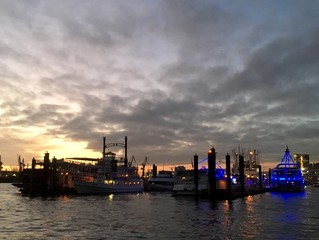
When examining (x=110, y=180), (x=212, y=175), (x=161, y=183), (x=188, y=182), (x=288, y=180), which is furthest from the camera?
(x=161, y=183)

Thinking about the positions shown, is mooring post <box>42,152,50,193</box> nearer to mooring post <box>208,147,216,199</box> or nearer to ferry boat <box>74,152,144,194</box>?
ferry boat <box>74,152,144,194</box>

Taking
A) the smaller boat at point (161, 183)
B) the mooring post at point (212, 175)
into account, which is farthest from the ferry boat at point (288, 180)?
the mooring post at point (212, 175)

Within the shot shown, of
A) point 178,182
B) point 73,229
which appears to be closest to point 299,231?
point 73,229

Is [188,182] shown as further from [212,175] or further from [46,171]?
[46,171]

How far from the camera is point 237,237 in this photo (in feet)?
113

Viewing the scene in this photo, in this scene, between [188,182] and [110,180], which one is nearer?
[188,182]

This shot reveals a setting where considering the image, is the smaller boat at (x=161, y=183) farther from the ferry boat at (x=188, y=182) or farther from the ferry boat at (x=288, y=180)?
the ferry boat at (x=188, y=182)

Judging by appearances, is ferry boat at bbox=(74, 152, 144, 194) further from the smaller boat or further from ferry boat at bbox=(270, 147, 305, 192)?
ferry boat at bbox=(270, 147, 305, 192)

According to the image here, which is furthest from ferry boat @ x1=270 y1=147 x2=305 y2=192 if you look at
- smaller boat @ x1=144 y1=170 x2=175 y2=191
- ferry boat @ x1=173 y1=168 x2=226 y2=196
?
ferry boat @ x1=173 y1=168 x2=226 y2=196

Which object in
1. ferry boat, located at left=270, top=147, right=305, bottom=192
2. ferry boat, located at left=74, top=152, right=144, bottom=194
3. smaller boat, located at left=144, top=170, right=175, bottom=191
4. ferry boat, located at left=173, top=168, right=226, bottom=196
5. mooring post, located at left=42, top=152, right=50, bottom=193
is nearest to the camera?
mooring post, located at left=42, top=152, right=50, bottom=193

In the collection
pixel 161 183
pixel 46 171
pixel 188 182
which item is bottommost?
pixel 161 183

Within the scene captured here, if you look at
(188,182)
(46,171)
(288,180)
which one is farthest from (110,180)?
(288,180)

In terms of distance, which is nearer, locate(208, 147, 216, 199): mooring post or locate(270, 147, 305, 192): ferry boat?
locate(208, 147, 216, 199): mooring post

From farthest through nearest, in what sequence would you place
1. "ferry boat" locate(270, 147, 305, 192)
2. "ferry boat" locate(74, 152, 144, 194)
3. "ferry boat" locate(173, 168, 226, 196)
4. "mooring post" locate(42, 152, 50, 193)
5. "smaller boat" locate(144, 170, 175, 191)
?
"smaller boat" locate(144, 170, 175, 191)
"ferry boat" locate(270, 147, 305, 192)
"ferry boat" locate(74, 152, 144, 194)
"ferry boat" locate(173, 168, 226, 196)
"mooring post" locate(42, 152, 50, 193)
